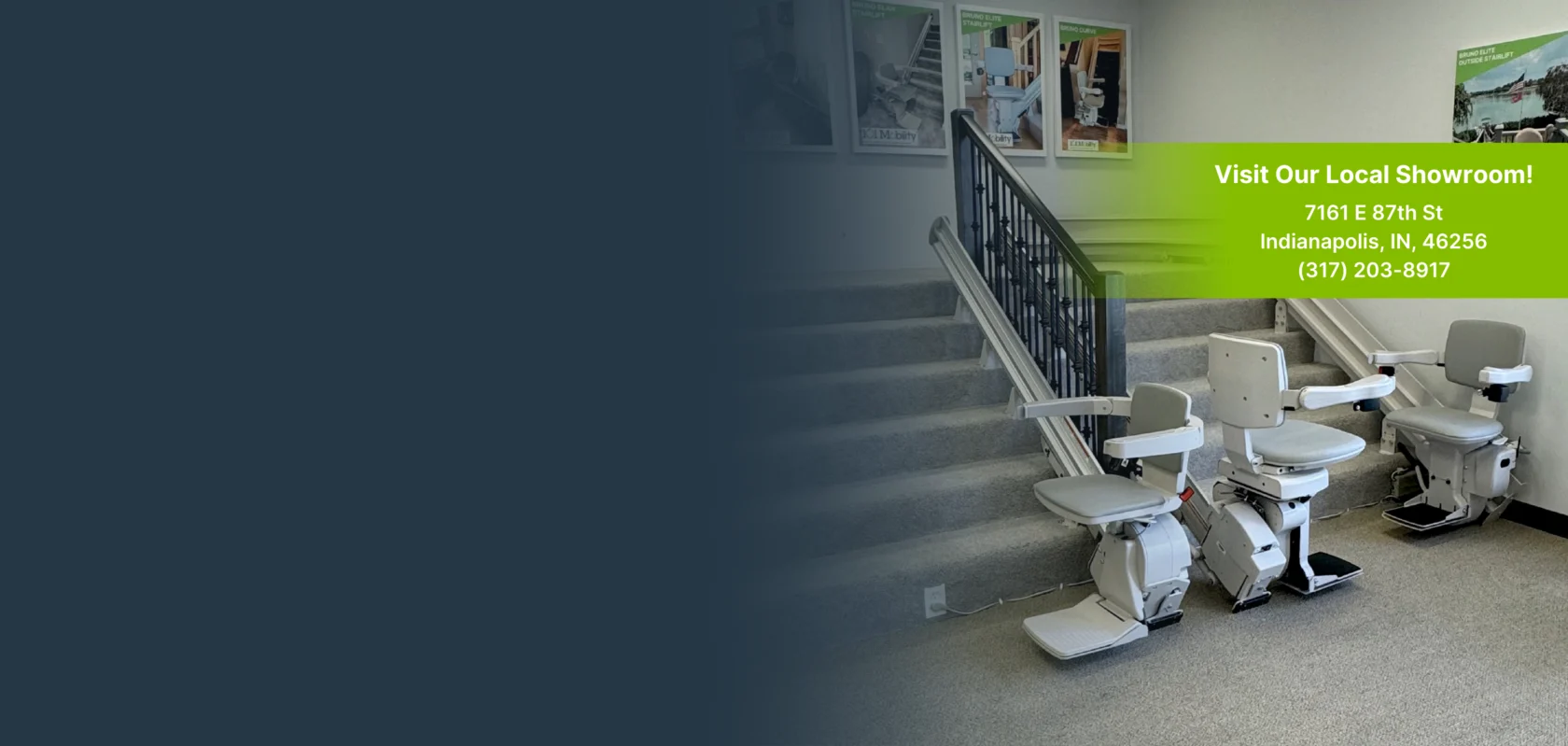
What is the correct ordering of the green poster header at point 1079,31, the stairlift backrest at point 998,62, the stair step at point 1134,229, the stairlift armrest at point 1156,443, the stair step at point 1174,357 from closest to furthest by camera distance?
the stairlift armrest at point 1156,443 < the stair step at point 1174,357 < the stair step at point 1134,229 < the stairlift backrest at point 998,62 < the green poster header at point 1079,31

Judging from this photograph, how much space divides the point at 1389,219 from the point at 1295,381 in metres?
1.62

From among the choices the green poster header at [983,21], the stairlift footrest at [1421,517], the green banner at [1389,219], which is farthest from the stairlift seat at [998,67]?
the stairlift footrest at [1421,517]

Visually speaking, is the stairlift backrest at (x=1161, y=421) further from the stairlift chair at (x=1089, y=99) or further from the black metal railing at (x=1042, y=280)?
the stairlift chair at (x=1089, y=99)

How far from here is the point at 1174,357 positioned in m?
4.01

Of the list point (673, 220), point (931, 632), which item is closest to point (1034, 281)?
point (931, 632)

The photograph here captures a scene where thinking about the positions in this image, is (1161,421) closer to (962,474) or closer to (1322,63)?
(962,474)

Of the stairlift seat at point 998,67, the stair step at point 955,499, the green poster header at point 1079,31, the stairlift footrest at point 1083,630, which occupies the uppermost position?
the green poster header at point 1079,31

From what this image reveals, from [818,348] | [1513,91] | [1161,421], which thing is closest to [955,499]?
[1161,421]

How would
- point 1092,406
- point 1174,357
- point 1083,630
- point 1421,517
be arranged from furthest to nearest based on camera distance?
point 1174,357 < point 1421,517 < point 1092,406 < point 1083,630

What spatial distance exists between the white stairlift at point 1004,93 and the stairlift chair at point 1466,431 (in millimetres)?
2281

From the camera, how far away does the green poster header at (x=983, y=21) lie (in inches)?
189

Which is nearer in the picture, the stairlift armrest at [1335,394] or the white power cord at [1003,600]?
the stairlift armrest at [1335,394]

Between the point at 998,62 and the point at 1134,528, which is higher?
the point at 998,62

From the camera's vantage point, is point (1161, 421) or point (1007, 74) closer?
point (1161, 421)
